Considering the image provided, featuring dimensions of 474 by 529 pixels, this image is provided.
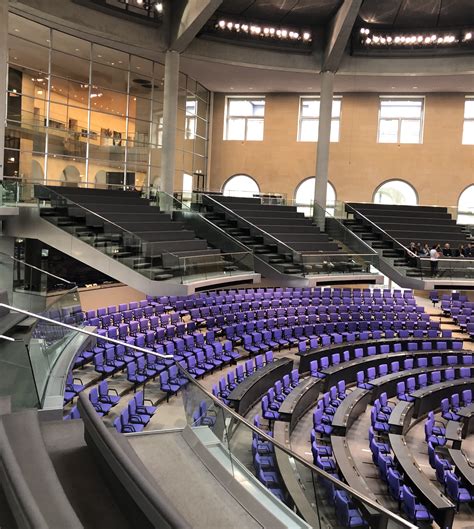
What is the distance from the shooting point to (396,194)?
3011 cm

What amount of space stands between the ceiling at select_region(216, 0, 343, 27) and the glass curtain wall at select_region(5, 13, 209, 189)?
3.96 metres

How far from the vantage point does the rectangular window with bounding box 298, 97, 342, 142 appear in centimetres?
3033

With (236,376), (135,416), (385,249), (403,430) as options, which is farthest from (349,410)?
(385,249)

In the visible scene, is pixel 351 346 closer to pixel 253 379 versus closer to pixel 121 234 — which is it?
pixel 253 379

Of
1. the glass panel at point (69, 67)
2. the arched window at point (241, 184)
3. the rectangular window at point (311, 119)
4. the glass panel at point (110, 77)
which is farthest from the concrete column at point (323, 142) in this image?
the glass panel at point (69, 67)

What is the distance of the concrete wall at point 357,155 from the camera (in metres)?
29.2

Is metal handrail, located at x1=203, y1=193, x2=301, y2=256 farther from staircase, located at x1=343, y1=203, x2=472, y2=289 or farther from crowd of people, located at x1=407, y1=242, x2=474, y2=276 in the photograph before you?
crowd of people, located at x1=407, y1=242, x2=474, y2=276

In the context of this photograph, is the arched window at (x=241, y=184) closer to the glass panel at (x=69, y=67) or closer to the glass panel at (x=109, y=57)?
the glass panel at (x=109, y=57)

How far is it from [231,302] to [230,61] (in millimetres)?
10701

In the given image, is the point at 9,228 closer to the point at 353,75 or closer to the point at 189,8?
the point at 189,8

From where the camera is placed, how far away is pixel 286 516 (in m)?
4.12

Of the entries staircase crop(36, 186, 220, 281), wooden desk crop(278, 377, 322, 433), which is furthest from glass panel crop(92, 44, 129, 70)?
wooden desk crop(278, 377, 322, 433)

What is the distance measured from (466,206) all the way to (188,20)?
1664 centimetres

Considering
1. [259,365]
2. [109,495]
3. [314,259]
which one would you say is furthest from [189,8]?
[109,495]
